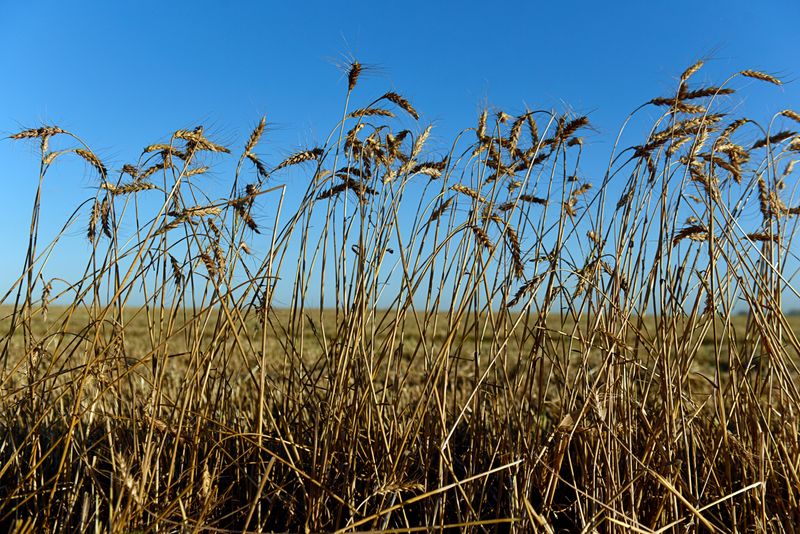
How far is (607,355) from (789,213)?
3.59 ft

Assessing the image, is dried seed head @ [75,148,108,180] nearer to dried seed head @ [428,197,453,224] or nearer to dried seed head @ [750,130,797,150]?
dried seed head @ [428,197,453,224]

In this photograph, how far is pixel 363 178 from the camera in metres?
2.20

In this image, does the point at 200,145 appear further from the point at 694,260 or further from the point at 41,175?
the point at 694,260

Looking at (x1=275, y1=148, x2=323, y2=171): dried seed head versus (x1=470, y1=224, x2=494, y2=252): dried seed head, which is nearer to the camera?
(x1=470, y1=224, x2=494, y2=252): dried seed head

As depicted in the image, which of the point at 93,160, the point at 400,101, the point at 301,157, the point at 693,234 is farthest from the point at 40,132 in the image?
the point at 693,234

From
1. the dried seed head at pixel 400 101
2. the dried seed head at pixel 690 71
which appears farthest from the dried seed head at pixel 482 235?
the dried seed head at pixel 690 71

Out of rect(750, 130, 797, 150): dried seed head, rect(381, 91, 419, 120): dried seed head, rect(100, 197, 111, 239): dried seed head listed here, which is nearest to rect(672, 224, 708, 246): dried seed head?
rect(750, 130, 797, 150): dried seed head

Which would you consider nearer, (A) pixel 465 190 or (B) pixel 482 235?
(B) pixel 482 235

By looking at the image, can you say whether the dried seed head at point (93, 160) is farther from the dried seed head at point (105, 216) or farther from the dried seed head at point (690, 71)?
the dried seed head at point (690, 71)

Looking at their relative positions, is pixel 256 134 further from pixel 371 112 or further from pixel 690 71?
pixel 690 71

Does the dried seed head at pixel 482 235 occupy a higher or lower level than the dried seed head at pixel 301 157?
lower

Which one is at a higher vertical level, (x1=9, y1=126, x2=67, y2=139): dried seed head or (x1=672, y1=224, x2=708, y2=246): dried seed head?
(x1=9, y1=126, x2=67, y2=139): dried seed head

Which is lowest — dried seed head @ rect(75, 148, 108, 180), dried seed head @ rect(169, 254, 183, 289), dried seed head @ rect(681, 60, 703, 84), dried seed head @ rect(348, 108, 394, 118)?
dried seed head @ rect(169, 254, 183, 289)

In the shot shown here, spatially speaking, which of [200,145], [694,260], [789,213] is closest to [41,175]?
[200,145]
